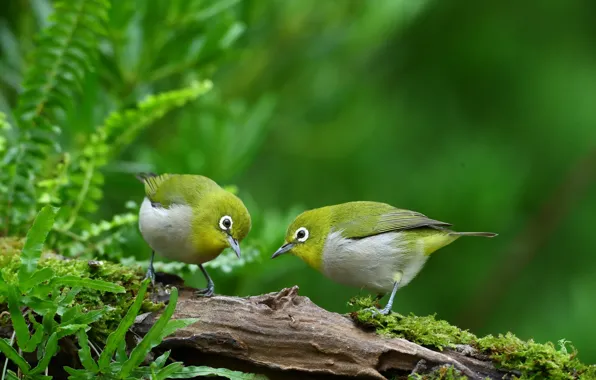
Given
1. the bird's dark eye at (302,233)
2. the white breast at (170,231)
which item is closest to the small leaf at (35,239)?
the white breast at (170,231)

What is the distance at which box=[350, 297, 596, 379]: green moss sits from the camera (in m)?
2.13

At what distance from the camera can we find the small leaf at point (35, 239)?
2.00 meters

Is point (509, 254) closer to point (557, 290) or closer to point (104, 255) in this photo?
point (557, 290)

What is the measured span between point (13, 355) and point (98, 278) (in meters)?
0.50

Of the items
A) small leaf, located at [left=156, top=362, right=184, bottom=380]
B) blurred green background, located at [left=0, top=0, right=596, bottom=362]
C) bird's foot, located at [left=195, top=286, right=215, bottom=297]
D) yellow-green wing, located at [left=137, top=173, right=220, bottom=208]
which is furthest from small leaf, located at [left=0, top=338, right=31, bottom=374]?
blurred green background, located at [left=0, top=0, right=596, bottom=362]

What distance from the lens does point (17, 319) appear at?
195 cm

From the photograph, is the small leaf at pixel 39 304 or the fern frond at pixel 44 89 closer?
the small leaf at pixel 39 304

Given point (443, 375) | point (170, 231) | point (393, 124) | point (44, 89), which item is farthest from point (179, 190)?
point (393, 124)

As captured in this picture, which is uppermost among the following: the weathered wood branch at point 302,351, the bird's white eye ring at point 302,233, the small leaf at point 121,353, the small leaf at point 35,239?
the small leaf at point 35,239

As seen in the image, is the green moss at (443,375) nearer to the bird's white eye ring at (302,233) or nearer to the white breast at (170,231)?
the bird's white eye ring at (302,233)

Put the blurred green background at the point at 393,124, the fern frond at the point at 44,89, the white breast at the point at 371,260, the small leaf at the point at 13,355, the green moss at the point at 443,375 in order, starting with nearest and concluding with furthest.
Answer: the small leaf at the point at 13,355
the green moss at the point at 443,375
the white breast at the point at 371,260
the fern frond at the point at 44,89
the blurred green background at the point at 393,124

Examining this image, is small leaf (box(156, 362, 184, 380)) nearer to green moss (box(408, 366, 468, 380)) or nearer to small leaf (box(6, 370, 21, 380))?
small leaf (box(6, 370, 21, 380))

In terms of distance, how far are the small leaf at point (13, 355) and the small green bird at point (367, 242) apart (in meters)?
1.04

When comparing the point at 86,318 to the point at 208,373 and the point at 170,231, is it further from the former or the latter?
the point at 170,231
